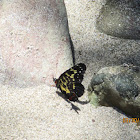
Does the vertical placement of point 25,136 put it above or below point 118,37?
below

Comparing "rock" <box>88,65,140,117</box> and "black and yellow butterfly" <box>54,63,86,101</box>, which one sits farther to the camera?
"black and yellow butterfly" <box>54,63,86,101</box>

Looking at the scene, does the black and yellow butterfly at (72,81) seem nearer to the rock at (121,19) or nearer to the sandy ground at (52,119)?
the sandy ground at (52,119)

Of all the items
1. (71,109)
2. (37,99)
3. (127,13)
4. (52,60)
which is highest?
(127,13)

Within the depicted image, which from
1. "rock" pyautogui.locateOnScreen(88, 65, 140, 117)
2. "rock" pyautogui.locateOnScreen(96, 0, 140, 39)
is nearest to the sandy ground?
"rock" pyautogui.locateOnScreen(88, 65, 140, 117)

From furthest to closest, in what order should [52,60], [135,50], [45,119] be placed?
[135,50], [52,60], [45,119]

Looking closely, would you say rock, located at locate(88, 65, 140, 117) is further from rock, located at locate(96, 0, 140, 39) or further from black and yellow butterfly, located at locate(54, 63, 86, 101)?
rock, located at locate(96, 0, 140, 39)

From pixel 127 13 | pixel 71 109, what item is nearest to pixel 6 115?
pixel 71 109

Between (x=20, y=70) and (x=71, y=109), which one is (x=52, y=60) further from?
(x=71, y=109)
